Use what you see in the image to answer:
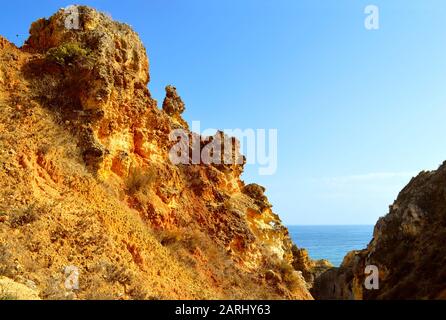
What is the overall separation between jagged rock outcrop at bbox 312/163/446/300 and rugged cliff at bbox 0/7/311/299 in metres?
4.30

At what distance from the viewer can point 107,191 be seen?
45.4 feet

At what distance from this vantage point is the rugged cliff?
1002 cm

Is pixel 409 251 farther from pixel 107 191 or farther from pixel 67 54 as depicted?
pixel 67 54

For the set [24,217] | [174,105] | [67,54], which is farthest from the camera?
[174,105]

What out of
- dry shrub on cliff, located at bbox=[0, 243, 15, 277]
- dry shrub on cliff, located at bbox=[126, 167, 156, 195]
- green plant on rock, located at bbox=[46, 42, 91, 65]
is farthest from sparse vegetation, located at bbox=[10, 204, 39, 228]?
green plant on rock, located at bbox=[46, 42, 91, 65]

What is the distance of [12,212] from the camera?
999 cm

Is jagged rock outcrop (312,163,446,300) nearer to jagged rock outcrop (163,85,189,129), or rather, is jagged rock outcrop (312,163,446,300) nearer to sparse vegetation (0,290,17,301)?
jagged rock outcrop (163,85,189,129)

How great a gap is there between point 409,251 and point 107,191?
13.7 m

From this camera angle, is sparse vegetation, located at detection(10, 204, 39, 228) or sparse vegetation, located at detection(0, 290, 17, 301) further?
sparse vegetation, located at detection(10, 204, 39, 228)

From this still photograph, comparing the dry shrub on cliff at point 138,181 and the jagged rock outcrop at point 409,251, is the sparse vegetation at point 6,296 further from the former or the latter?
the jagged rock outcrop at point 409,251

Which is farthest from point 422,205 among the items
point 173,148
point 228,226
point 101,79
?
point 101,79

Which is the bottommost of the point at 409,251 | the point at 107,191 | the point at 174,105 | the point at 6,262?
the point at 409,251

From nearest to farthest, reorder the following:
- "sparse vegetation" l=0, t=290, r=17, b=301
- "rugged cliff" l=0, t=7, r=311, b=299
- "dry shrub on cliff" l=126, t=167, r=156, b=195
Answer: "sparse vegetation" l=0, t=290, r=17, b=301 → "rugged cliff" l=0, t=7, r=311, b=299 → "dry shrub on cliff" l=126, t=167, r=156, b=195

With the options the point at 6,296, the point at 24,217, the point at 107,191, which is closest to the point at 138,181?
the point at 107,191
